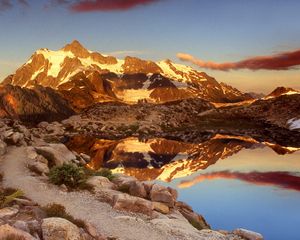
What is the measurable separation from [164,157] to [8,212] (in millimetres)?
51699

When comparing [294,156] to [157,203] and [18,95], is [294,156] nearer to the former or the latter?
[157,203]

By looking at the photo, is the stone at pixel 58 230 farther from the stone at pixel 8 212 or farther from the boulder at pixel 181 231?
the boulder at pixel 181 231

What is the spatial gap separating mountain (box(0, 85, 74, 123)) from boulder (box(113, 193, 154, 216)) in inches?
4165

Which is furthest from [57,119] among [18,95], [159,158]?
[159,158]

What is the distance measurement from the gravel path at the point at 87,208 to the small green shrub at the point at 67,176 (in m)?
0.70

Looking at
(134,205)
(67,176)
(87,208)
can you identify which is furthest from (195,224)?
(67,176)

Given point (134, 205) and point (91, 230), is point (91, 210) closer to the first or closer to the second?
point (134, 205)

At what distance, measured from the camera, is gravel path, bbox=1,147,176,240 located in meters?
23.5

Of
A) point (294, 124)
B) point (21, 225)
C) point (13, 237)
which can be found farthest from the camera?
point (294, 124)

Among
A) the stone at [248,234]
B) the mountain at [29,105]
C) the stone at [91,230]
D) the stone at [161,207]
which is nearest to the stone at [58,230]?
the stone at [91,230]

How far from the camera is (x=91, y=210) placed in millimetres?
26047

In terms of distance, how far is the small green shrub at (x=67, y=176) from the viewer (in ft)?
A: 98.2

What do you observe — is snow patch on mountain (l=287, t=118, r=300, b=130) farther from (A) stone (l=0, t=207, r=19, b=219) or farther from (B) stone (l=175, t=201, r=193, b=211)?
(A) stone (l=0, t=207, r=19, b=219)

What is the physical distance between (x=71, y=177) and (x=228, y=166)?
34.5 metres
